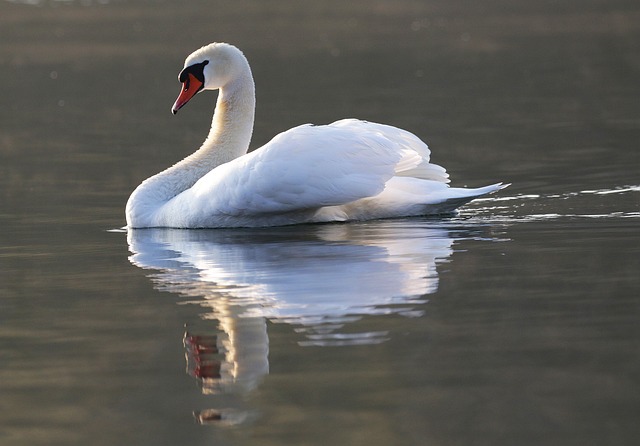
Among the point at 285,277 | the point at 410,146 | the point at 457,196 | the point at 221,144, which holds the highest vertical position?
the point at 221,144

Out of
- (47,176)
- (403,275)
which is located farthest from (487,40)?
(403,275)

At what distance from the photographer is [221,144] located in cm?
1238

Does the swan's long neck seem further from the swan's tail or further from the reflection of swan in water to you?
the swan's tail

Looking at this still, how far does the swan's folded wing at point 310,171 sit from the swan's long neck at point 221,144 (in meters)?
1.35

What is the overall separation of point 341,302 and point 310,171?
256 centimetres

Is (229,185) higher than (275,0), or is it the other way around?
(275,0)

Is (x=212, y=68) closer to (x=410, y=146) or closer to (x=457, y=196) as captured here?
(x=410, y=146)

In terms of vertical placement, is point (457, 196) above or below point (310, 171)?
below

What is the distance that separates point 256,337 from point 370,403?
134cm

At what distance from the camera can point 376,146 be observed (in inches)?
417

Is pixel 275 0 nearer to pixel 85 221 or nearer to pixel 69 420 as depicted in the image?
pixel 85 221

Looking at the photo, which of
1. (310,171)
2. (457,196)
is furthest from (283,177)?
(457,196)

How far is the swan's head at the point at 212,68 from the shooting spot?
1219cm

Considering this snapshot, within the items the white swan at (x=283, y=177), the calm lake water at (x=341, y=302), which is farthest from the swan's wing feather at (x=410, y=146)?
the calm lake water at (x=341, y=302)
